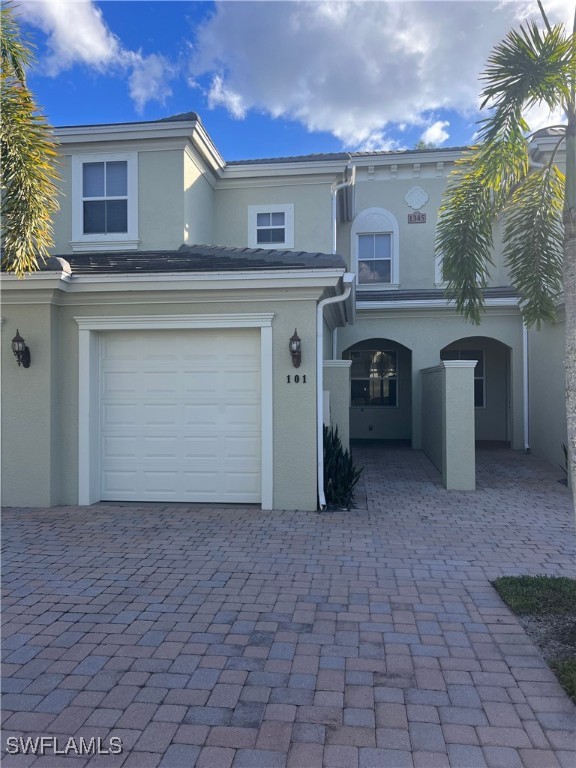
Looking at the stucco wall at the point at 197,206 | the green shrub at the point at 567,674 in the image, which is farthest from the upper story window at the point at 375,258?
the green shrub at the point at 567,674

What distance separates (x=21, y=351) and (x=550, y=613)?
7.17 meters

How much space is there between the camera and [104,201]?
991cm

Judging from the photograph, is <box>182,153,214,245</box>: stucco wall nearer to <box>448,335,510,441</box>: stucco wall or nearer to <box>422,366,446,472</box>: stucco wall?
<box>422,366,446,472</box>: stucco wall

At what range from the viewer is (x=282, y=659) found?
12.0 ft

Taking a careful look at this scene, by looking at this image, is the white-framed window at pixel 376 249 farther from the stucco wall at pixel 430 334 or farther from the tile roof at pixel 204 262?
the tile roof at pixel 204 262

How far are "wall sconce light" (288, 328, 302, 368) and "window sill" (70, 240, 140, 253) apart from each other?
4079 mm

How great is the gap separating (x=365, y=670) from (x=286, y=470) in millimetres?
4174

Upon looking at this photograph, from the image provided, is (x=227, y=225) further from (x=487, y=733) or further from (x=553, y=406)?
(x=487, y=733)

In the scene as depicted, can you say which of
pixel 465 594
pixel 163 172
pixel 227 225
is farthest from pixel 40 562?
pixel 227 225

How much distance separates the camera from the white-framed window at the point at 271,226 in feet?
38.5

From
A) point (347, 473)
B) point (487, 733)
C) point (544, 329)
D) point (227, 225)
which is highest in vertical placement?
point (227, 225)

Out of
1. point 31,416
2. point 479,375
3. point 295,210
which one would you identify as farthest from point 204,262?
point 479,375

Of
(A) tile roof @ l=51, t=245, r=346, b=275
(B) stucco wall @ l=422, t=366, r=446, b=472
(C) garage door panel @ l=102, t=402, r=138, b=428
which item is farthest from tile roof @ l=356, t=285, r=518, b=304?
(C) garage door panel @ l=102, t=402, r=138, b=428

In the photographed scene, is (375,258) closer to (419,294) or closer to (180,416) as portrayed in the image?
(419,294)
